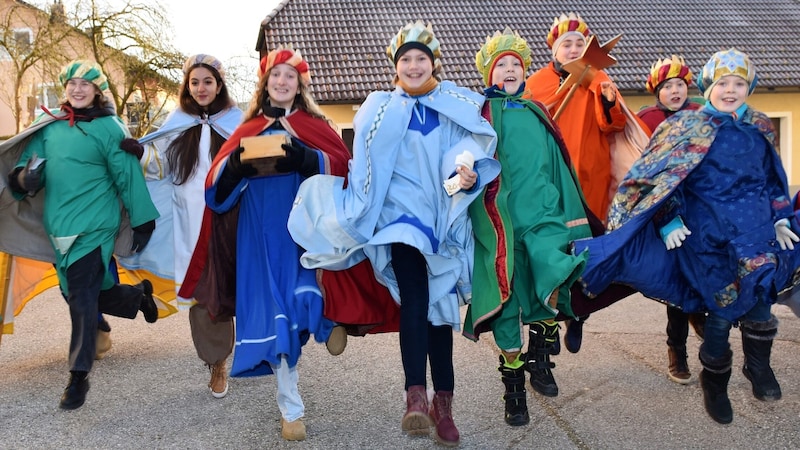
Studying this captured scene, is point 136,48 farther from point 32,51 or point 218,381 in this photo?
point 218,381

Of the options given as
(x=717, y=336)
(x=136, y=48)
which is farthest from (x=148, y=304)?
(x=136, y=48)

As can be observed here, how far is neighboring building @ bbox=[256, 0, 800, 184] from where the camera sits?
16.0 meters

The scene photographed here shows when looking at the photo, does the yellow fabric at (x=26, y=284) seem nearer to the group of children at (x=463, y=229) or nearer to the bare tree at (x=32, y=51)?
the group of children at (x=463, y=229)

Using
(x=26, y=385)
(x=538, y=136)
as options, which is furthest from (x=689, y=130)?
(x=26, y=385)

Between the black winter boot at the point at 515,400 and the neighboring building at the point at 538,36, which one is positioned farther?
the neighboring building at the point at 538,36

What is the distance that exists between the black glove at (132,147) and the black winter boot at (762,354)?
3.62 metres

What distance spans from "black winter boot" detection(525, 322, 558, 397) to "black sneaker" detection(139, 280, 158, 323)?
8.34 feet

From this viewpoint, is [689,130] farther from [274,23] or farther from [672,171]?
[274,23]

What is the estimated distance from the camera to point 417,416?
3229 mm

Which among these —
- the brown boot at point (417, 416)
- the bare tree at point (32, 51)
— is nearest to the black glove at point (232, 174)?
the brown boot at point (417, 416)

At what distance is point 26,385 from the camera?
457 cm

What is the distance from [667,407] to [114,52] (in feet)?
50.8

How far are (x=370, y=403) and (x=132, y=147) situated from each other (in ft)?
6.96

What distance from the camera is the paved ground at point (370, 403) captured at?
11.8ft
